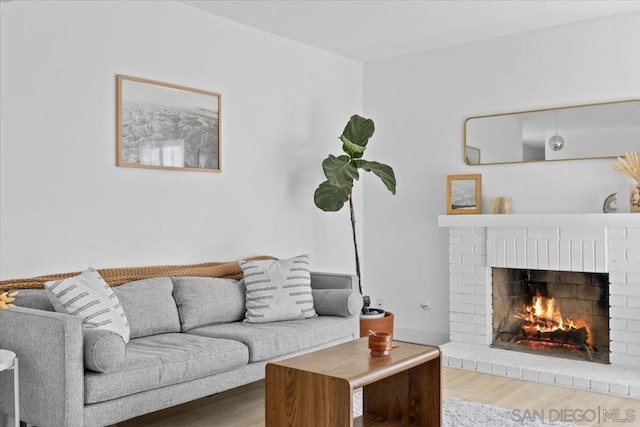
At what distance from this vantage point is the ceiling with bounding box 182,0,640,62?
4.39m

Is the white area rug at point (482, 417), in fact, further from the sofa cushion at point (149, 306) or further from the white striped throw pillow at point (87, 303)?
the white striped throw pillow at point (87, 303)

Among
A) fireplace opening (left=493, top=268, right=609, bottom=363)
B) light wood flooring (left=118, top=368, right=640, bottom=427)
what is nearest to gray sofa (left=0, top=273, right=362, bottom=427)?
light wood flooring (left=118, top=368, right=640, bottom=427)

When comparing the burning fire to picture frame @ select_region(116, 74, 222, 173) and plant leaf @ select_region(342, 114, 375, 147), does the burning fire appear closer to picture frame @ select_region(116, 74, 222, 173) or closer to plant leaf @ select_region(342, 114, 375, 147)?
plant leaf @ select_region(342, 114, 375, 147)

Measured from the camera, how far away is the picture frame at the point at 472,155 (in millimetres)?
5277

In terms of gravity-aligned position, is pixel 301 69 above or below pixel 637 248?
above

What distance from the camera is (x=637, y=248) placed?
171 inches

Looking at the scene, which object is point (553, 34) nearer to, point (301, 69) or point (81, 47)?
point (301, 69)

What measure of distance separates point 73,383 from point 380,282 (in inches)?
143

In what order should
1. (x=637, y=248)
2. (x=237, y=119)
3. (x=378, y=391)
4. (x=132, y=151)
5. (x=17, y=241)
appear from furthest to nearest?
(x=237, y=119), (x=637, y=248), (x=132, y=151), (x=17, y=241), (x=378, y=391)

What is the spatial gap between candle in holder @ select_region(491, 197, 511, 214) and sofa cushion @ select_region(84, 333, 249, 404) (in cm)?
252

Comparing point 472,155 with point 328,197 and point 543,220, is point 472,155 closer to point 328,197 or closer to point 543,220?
point 543,220

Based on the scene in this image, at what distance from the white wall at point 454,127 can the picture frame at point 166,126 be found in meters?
1.88

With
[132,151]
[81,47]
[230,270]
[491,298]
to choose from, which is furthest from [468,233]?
[81,47]

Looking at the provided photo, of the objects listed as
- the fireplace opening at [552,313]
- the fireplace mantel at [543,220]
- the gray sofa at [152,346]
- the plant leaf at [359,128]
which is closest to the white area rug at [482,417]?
the gray sofa at [152,346]
